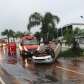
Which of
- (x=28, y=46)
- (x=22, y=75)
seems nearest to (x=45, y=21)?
(x=28, y=46)

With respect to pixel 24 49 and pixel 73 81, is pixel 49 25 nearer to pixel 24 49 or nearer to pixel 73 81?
pixel 24 49

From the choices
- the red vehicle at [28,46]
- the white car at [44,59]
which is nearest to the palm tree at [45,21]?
the red vehicle at [28,46]

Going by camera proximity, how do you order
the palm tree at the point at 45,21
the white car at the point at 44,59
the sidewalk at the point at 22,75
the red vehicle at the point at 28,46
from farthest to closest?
1. the palm tree at the point at 45,21
2. the red vehicle at the point at 28,46
3. the white car at the point at 44,59
4. the sidewalk at the point at 22,75

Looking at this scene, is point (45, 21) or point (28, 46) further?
point (45, 21)

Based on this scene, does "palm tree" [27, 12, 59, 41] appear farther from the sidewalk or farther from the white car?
the sidewalk

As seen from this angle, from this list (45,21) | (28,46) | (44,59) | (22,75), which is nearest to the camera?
(22,75)

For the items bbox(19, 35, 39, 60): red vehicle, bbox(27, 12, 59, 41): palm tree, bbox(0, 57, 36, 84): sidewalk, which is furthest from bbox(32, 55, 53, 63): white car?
bbox(27, 12, 59, 41): palm tree

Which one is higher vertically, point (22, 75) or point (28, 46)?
point (28, 46)

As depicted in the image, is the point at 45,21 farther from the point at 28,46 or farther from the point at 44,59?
the point at 44,59

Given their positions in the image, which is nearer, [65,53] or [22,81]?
[22,81]

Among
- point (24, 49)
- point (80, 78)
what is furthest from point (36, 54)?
point (80, 78)

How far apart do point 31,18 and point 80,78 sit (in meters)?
38.7

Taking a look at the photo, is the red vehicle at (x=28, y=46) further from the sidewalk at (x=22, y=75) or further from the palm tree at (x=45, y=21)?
the palm tree at (x=45, y=21)

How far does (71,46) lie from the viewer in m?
40.6
